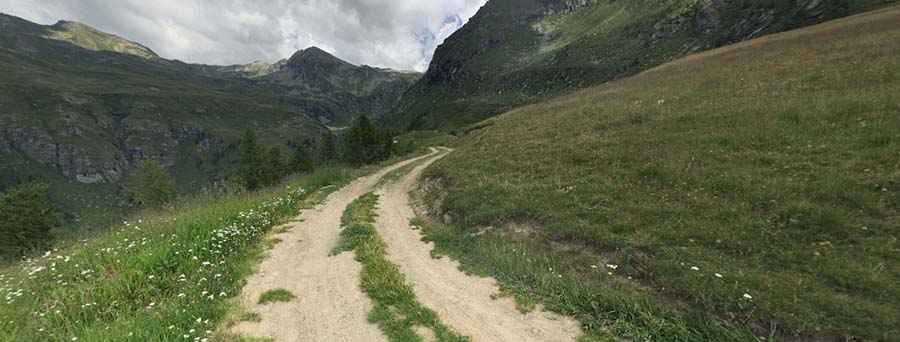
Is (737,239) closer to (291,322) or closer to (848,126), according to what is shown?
(848,126)

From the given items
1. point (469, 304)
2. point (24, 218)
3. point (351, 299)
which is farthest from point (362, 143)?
point (469, 304)

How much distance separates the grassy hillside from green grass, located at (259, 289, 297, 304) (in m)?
5.53

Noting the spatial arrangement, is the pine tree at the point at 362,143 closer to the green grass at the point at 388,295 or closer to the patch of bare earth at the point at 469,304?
the green grass at the point at 388,295

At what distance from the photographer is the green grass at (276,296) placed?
33.5 ft

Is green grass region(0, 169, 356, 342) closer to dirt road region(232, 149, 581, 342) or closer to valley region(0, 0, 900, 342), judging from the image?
valley region(0, 0, 900, 342)

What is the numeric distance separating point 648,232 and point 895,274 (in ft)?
17.5

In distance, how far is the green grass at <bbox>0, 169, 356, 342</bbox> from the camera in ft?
27.5

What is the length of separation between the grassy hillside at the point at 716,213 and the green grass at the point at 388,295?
8.96 ft

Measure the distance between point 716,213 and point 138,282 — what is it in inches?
663

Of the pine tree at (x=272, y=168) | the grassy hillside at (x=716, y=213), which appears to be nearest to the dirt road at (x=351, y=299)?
the grassy hillside at (x=716, y=213)

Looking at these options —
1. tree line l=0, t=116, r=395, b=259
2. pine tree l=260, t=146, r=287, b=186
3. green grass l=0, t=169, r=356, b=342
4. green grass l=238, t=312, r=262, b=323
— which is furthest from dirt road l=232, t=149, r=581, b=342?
pine tree l=260, t=146, r=287, b=186

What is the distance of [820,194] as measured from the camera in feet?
41.9

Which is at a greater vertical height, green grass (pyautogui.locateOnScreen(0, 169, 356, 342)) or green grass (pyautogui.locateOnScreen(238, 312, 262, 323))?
green grass (pyautogui.locateOnScreen(0, 169, 356, 342))

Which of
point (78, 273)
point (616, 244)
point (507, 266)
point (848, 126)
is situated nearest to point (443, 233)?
point (507, 266)
